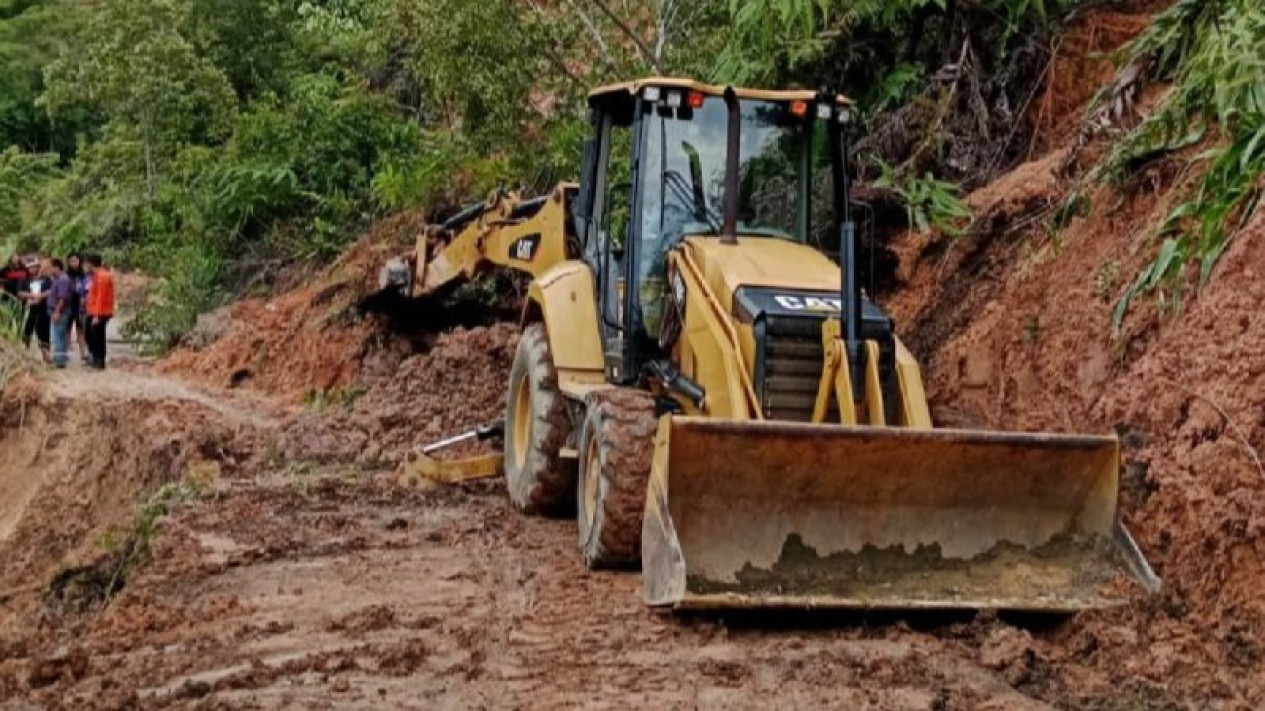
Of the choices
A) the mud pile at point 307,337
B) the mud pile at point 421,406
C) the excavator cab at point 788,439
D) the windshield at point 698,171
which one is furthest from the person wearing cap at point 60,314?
the windshield at point 698,171

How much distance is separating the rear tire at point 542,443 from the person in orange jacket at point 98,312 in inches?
371

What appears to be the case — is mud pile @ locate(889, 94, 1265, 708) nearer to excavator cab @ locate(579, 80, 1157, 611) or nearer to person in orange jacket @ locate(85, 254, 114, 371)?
excavator cab @ locate(579, 80, 1157, 611)

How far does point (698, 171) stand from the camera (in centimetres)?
898

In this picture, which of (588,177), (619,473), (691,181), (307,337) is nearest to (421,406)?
(307,337)

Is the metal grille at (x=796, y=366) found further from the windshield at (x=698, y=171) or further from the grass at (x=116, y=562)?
the grass at (x=116, y=562)

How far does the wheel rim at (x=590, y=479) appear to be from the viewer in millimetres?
8367

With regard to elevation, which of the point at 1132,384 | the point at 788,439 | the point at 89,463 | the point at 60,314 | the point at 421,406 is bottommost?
the point at 89,463

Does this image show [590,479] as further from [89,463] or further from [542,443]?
[89,463]

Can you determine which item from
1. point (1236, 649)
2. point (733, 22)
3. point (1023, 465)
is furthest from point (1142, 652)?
point (733, 22)

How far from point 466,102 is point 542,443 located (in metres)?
6.46

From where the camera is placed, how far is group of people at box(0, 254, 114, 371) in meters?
18.3

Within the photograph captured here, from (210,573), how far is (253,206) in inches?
553

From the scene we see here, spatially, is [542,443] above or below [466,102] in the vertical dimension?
below

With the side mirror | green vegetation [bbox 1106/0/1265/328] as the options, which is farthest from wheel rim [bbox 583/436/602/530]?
green vegetation [bbox 1106/0/1265/328]
